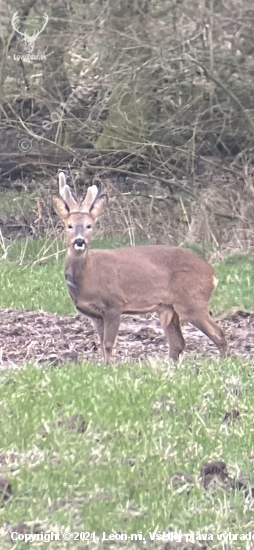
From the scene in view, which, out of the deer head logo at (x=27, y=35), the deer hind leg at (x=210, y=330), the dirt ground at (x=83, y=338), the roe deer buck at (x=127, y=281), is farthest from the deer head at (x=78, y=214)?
the deer head logo at (x=27, y=35)

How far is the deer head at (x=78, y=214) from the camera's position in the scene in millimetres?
7535

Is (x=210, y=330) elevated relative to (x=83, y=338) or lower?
elevated

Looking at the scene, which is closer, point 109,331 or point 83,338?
point 109,331

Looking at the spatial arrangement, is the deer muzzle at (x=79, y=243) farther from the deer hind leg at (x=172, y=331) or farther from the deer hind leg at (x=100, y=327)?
the deer hind leg at (x=172, y=331)

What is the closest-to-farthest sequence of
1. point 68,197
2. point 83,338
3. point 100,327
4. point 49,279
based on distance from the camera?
point 68,197, point 100,327, point 83,338, point 49,279

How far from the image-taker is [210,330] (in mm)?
7906

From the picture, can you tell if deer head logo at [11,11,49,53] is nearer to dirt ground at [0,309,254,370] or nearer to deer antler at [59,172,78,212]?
dirt ground at [0,309,254,370]

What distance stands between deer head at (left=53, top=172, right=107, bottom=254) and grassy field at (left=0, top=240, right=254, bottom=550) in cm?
105

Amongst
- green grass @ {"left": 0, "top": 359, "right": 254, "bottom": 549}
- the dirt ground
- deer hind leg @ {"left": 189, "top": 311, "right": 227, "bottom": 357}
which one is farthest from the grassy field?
the dirt ground

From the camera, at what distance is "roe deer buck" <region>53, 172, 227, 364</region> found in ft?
25.0

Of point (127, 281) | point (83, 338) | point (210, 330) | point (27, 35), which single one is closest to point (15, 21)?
point (27, 35)

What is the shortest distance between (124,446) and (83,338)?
3.71 meters

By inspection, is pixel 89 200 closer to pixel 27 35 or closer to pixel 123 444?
pixel 123 444

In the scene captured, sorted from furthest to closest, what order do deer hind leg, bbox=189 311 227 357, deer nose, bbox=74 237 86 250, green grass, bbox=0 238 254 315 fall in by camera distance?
green grass, bbox=0 238 254 315, deer hind leg, bbox=189 311 227 357, deer nose, bbox=74 237 86 250
